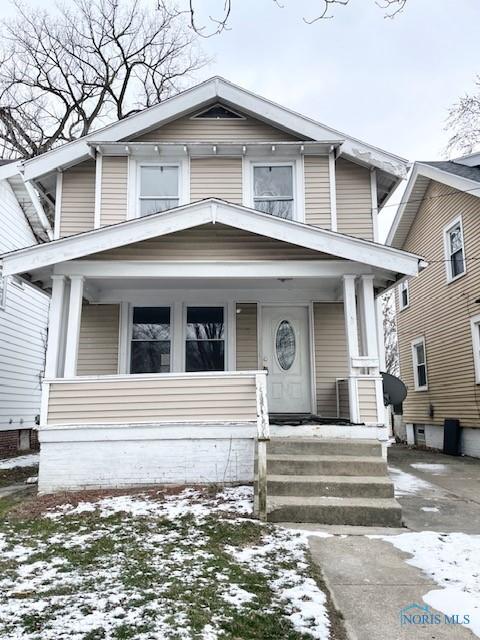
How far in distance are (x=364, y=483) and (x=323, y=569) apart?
1779 mm

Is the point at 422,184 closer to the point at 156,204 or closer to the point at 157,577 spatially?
the point at 156,204

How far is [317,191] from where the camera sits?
350 inches

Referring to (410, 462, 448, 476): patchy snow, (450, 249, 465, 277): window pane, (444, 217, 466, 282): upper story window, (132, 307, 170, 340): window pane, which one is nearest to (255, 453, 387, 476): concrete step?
(410, 462, 448, 476): patchy snow

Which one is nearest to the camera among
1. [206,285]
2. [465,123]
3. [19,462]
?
[206,285]

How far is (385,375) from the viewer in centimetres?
852

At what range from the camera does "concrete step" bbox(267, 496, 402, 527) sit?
4.78 meters

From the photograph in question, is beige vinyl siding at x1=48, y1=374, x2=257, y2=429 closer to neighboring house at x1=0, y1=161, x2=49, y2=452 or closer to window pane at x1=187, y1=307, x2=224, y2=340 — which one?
window pane at x1=187, y1=307, x2=224, y2=340

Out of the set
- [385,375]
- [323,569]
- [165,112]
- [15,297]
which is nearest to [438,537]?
[323,569]

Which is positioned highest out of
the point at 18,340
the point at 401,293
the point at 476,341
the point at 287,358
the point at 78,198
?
the point at 78,198

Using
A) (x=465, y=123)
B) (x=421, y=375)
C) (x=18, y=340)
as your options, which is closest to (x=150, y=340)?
(x=18, y=340)

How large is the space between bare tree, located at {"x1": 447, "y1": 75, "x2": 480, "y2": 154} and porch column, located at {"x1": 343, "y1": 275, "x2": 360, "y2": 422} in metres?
13.4

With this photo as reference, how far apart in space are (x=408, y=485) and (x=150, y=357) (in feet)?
15.0

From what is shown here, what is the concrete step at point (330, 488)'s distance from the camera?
5.20 m

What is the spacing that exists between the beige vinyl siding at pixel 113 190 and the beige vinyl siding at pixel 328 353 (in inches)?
151
